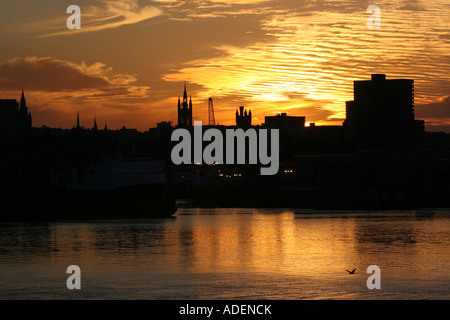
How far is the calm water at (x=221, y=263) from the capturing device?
122 feet

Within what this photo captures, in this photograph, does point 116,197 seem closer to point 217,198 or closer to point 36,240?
point 36,240

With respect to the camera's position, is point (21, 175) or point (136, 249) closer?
point (136, 249)

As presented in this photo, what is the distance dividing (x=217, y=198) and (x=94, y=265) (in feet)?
475

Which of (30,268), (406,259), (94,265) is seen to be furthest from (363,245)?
(30,268)

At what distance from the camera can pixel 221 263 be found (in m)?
50.0

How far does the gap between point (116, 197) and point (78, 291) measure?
66.7m

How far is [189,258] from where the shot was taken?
52656 millimetres

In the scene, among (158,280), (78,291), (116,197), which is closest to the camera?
(78,291)

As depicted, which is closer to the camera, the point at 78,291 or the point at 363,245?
the point at 78,291

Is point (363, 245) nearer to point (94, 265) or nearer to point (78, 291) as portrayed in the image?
point (94, 265)

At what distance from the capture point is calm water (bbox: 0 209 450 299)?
37094mm

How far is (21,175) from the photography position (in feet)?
374

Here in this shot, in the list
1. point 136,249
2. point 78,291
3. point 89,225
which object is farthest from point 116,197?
point 78,291

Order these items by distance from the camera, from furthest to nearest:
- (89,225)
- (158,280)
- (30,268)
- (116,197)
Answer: (116,197), (89,225), (30,268), (158,280)
